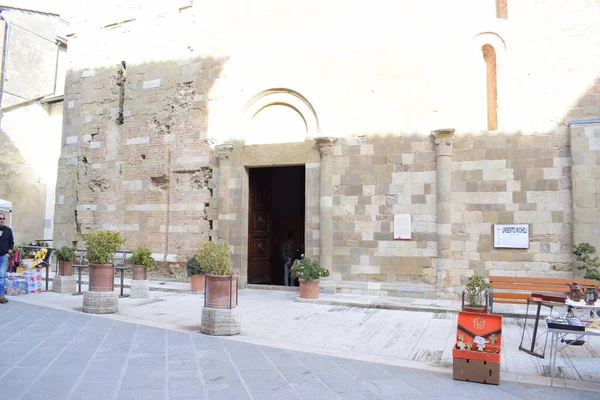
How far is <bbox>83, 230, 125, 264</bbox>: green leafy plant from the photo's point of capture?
342 inches

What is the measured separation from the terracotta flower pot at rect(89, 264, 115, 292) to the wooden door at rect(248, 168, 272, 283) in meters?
4.56

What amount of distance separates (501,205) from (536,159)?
47.3 inches

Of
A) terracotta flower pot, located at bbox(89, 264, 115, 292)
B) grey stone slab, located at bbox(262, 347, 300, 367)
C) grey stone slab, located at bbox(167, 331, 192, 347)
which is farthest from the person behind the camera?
terracotta flower pot, located at bbox(89, 264, 115, 292)

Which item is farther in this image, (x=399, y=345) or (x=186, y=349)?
(x=399, y=345)

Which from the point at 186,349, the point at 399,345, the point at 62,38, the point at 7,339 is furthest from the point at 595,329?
the point at 62,38

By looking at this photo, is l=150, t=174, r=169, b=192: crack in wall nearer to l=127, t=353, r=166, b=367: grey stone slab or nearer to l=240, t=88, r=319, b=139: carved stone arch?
l=240, t=88, r=319, b=139: carved stone arch

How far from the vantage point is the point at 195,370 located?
496 centimetres

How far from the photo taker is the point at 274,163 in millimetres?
11906

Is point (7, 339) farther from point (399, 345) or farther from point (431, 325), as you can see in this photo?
point (431, 325)

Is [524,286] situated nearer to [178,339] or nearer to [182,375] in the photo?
[178,339]

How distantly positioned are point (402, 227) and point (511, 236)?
7.46ft

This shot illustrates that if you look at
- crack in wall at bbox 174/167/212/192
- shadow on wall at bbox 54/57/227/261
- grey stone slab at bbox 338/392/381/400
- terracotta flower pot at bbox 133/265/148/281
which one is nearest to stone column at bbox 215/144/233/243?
shadow on wall at bbox 54/57/227/261

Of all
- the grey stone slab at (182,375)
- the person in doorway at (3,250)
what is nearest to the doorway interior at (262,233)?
the person in doorway at (3,250)

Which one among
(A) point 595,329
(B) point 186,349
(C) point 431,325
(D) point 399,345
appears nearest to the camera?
(A) point 595,329
